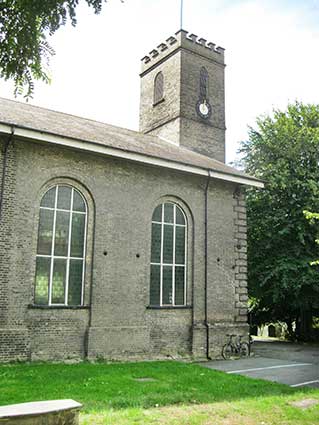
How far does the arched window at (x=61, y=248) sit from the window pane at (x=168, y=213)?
3.14m

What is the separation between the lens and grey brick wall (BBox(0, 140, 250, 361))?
12.6 meters

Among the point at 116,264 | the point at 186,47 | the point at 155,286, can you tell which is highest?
the point at 186,47

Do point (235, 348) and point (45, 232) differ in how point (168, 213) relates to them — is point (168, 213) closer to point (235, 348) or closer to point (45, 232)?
point (45, 232)

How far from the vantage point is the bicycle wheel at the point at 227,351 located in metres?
15.7

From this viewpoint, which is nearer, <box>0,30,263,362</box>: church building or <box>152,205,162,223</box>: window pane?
<box>0,30,263,362</box>: church building

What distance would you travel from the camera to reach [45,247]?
13.3 meters

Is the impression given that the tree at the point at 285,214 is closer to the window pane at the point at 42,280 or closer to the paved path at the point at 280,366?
the paved path at the point at 280,366

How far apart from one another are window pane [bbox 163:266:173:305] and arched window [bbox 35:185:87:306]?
10.2ft

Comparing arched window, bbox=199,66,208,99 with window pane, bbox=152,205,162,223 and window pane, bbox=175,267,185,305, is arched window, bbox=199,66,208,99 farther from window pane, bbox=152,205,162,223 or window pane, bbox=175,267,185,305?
window pane, bbox=175,267,185,305

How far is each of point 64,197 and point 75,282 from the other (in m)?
2.69

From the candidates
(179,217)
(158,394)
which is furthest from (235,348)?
(158,394)

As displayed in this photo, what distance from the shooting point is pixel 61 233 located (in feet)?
44.9

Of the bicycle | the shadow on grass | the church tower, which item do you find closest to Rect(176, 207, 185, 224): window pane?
the bicycle

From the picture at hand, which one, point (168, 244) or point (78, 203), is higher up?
point (78, 203)
